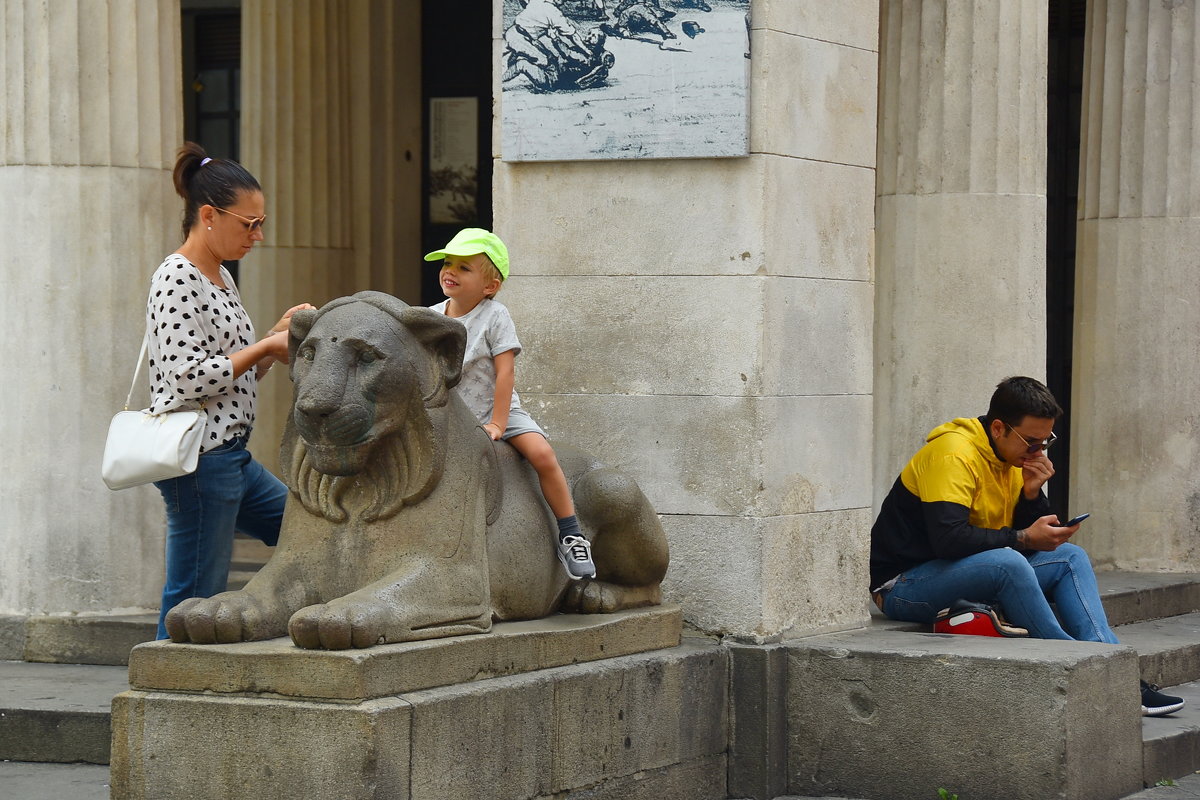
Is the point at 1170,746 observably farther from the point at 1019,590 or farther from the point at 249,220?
the point at 249,220

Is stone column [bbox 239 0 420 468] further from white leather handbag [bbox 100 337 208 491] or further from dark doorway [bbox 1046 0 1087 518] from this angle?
white leather handbag [bbox 100 337 208 491]

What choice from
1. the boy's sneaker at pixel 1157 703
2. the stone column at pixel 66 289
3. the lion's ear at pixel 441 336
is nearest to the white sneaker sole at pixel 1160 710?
the boy's sneaker at pixel 1157 703

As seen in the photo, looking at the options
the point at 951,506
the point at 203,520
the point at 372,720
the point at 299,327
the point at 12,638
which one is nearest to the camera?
the point at 372,720

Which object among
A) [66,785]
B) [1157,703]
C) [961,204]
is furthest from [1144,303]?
[66,785]

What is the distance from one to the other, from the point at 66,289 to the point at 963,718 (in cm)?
436

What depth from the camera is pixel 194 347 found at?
618cm

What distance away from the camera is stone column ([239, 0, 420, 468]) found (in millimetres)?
12445

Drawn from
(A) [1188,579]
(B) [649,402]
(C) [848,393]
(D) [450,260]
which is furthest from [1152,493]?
(D) [450,260]

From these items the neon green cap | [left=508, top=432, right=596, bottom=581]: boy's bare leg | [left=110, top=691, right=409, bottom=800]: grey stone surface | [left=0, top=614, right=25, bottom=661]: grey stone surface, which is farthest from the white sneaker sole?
[left=0, top=614, right=25, bottom=661]: grey stone surface

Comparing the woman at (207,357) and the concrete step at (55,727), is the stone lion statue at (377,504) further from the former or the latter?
the concrete step at (55,727)

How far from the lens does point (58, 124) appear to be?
8.66 m

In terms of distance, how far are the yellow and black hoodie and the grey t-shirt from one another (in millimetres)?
2085

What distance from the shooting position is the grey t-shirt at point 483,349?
20.9ft

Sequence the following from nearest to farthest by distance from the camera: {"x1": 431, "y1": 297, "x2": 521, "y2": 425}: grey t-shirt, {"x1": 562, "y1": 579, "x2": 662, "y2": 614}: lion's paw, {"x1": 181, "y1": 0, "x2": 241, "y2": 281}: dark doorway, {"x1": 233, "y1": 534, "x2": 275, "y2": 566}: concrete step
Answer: {"x1": 431, "y1": 297, "x2": 521, "y2": 425}: grey t-shirt
{"x1": 562, "y1": 579, "x2": 662, "y2": 614}: lion's paw
{"x1": 233, "y1": 534, "x2": 275, "y2": 566}: concrete step
{"x1": 181, "y1": 0, "x2": 241, "y2": 281}: dark doorway
